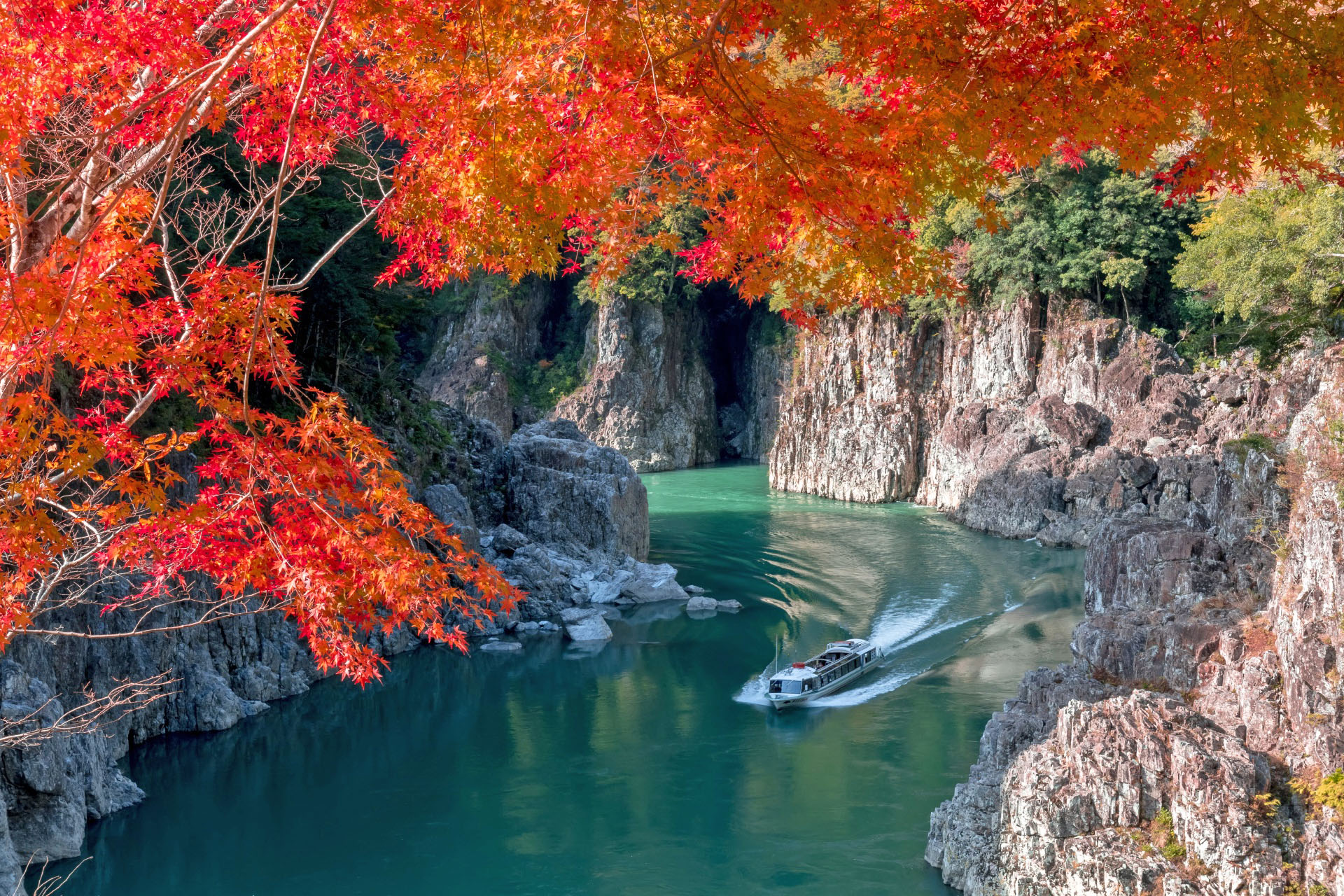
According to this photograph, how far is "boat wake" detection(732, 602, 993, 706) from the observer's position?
16.8 meters

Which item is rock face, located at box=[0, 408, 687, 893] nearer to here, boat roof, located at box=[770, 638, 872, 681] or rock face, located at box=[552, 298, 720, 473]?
boat roof, located at box=[770, 638, 872, 681]

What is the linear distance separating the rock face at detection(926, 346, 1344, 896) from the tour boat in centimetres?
437

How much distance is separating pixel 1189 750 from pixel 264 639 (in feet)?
46.2

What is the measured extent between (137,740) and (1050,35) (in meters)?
15.3

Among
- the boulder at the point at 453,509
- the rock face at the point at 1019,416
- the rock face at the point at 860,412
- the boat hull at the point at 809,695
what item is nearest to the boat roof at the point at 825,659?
the boat hull at the point at 809,695

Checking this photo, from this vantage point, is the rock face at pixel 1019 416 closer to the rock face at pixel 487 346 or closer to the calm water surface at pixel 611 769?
the calm water surface at pixel 611 769

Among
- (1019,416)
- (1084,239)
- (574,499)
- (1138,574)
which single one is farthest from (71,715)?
(1084,239)

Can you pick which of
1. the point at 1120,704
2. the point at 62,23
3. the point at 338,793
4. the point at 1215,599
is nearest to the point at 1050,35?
the point at 62,23

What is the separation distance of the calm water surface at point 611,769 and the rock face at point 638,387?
82.9 ft

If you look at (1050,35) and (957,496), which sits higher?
(1050,35)

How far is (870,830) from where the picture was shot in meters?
12.0

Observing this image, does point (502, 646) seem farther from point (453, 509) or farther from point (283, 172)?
point (283, 172)

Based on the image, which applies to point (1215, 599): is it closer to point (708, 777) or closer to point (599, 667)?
point (708, 777)

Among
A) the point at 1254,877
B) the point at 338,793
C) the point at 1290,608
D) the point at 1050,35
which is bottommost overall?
the point at 338,793
